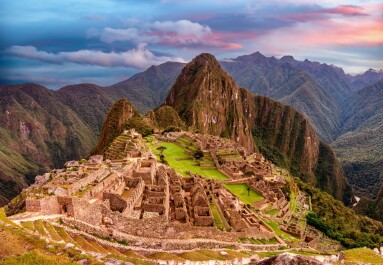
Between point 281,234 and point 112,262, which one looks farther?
point 281,234

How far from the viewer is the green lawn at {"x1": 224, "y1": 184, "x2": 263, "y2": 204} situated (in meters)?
56.0

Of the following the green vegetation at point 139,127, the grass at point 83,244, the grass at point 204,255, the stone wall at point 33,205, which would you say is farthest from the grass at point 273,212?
the green vegetation at point 139,127

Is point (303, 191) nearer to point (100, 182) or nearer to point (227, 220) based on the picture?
point (227, 220)

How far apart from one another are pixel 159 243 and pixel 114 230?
3.26 meters

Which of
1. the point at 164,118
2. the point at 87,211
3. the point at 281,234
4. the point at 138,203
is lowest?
the point at 281,234

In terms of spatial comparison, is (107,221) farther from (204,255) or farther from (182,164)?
(182,164)

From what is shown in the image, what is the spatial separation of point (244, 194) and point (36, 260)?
1921 inches

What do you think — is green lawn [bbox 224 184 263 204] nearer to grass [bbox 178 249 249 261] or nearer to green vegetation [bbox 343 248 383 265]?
green vegetation [bbox 343 248 383 265]

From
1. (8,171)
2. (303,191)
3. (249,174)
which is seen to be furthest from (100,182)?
(8,171)

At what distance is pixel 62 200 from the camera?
22.3m

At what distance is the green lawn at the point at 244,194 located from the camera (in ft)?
184

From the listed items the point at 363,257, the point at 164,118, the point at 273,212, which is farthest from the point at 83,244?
the point at 164,118

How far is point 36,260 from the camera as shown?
12.9 metres

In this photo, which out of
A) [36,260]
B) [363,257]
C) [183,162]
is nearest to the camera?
[36,260]
